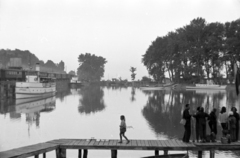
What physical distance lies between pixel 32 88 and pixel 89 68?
135157 mm

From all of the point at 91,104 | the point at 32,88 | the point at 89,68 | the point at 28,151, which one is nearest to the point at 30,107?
the point at 91,104

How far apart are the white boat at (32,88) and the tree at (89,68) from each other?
412 ft

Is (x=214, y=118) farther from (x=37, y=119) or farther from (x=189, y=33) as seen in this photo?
(x=189, y=33)

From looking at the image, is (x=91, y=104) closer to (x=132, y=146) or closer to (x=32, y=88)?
(x=32, y=88)

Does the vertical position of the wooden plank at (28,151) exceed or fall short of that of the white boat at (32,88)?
it falls short

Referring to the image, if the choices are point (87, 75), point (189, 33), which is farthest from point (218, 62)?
point (87, 75)

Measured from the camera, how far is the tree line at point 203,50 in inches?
2864

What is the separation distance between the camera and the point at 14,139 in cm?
1744

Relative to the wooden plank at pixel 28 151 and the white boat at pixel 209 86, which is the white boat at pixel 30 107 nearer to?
the wooden plank at pixel 28 151

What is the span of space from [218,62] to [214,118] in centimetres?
6749

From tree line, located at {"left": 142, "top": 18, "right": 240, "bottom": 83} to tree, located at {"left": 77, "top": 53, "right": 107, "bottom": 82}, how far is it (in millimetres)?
96269

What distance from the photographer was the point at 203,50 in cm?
7744

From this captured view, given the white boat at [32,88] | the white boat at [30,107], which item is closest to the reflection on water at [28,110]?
the white boat at [30,107]

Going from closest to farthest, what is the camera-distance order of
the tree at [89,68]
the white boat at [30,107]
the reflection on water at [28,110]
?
the reflection on water at [28,110] → the white boat at [30,107] → the tree at [89,68]
